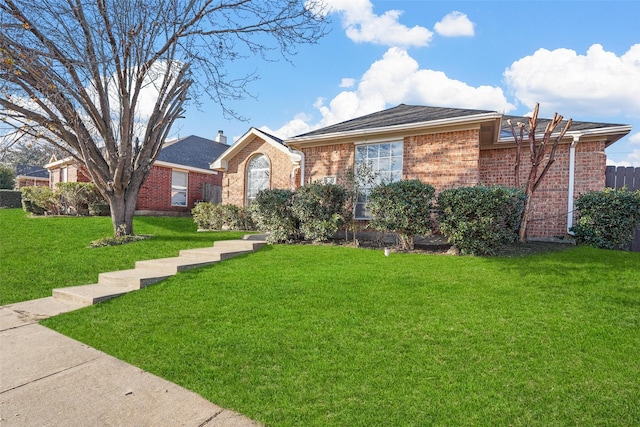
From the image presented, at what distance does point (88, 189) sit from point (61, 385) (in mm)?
16779

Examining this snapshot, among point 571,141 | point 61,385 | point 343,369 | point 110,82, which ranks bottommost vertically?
point 61,385

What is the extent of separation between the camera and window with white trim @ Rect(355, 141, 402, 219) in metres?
10.1

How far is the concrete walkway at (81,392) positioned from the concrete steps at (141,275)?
3.87 feet

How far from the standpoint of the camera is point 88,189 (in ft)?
55.0

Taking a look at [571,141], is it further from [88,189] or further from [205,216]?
[88,189]

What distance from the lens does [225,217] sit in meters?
13.7

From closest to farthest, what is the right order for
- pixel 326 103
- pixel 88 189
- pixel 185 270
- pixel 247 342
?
1. pixel 247 342
2. pixel 185 270
3. pixel 326 103
4. pixel 88 189

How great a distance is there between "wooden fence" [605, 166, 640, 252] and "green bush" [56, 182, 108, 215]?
68.0 ft

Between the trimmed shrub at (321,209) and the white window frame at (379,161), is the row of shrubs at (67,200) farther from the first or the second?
the white window frame at (379,161)

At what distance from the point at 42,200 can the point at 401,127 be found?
17.5 m

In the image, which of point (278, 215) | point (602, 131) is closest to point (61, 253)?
point (278, 215)

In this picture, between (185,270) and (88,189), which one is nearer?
(185,270)

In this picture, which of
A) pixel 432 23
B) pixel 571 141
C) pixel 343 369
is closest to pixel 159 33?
pixel 432 23

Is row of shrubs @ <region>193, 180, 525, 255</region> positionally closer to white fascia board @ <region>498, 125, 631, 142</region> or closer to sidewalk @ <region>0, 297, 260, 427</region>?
white fascia board @ <region>498, 125, 631, 142</region>
